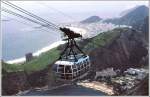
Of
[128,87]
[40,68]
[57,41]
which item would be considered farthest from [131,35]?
[40,68]

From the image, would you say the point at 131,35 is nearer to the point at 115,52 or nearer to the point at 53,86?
the point at 115,52

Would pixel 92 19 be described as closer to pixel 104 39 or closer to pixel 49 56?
pixel 104 39

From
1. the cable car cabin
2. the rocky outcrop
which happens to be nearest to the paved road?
the rocky outcrop

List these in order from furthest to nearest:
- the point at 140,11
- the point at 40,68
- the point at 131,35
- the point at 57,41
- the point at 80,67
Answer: the point at 40,68, the point at 131,35, the point at 57,41, the point at 140,11, the point at 80,67

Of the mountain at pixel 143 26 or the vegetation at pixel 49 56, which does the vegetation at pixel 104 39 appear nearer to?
the vegetation at pixel 49 56

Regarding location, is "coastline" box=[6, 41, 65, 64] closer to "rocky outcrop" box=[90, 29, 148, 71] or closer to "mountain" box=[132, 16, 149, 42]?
"rocky outcrop" box=[90, 29, 148, 71]

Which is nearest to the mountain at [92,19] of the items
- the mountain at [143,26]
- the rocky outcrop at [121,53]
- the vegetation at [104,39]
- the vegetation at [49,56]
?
the vegetation at [49,56]
